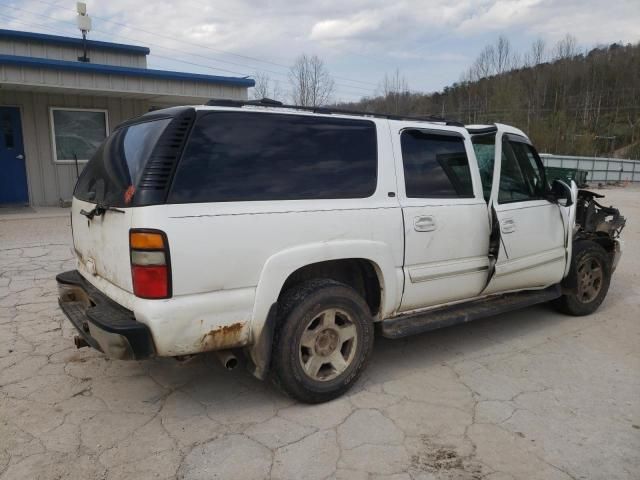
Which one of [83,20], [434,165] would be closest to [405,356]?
[434,165]

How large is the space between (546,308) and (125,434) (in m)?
4.51

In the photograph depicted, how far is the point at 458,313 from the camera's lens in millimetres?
4023

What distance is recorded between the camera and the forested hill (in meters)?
46.1

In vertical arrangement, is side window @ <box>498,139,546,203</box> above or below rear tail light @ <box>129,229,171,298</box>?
above

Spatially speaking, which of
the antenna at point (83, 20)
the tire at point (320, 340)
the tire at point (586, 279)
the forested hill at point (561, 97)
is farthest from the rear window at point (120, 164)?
the forested hill at point (561, 97)

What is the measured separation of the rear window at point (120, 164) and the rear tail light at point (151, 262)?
0.26 meters

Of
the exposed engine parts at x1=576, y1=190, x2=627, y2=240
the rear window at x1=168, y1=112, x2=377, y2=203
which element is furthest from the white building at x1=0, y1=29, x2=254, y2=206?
the exposed engine parts at x1=576, y1=190, x2=627, y2=240

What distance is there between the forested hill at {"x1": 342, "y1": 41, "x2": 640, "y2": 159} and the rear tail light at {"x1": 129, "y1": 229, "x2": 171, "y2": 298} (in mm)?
44641

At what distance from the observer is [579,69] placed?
60438 millimetres

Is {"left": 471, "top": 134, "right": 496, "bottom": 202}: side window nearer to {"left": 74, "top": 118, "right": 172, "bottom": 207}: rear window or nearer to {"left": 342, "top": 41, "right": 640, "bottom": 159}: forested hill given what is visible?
{"left": 74, "top": 118, "right": 172, "bottom": 207}: rear window

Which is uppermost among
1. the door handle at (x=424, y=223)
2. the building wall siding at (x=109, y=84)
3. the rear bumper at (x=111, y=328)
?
the building wall siding at (x=109, y=84)

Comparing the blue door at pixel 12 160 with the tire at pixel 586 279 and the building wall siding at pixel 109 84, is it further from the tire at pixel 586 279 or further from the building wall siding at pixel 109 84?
the tire at pixel 586 279

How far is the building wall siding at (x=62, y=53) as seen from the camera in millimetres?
13820

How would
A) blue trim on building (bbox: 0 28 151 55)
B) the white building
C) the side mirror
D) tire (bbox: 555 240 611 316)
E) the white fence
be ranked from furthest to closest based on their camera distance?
the white fence → blue trim on building (bbox: 0 28 151 55) → the white building → tire (bbox: 555 240 611 316) → the side mirror
